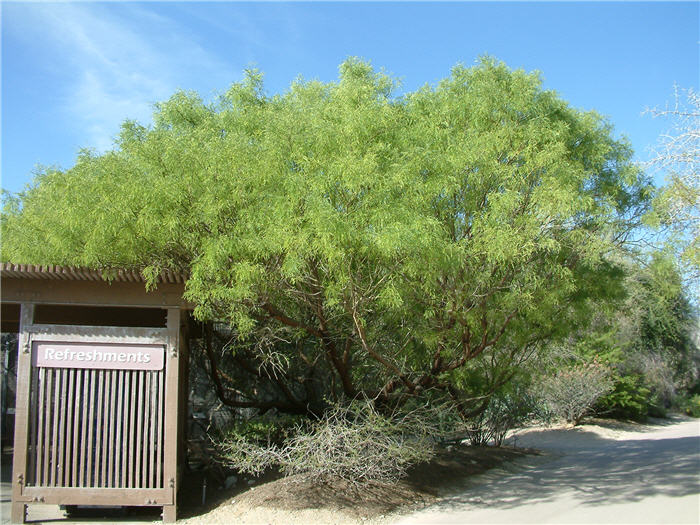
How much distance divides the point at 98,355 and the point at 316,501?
3898mm

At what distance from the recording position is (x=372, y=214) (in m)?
8.32

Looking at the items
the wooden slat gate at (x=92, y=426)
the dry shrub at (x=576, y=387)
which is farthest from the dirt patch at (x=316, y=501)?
the dry shrub at (x=576, y=387)

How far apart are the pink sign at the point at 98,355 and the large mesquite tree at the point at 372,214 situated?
3.44 feet

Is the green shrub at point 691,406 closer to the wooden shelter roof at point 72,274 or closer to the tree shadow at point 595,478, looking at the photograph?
the tree shadow at point 595,478

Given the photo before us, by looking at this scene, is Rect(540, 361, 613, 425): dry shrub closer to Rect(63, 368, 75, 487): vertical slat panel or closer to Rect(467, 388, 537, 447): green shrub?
Rect(467, 388, 537, 447): green shrub

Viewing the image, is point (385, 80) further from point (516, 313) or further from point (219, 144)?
point (516, 313)

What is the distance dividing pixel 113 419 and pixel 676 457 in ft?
42.2

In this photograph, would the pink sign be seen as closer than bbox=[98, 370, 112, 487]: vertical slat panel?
No

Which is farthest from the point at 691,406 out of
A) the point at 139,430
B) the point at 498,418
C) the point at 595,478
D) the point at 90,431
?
the point at 90,431

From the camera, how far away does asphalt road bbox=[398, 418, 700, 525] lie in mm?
8922

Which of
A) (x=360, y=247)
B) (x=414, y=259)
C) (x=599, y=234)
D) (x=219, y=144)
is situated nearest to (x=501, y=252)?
(x=414, y=259)

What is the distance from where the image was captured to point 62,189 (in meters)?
9.36

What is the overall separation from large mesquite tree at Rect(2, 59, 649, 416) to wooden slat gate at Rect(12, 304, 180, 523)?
3.67ft

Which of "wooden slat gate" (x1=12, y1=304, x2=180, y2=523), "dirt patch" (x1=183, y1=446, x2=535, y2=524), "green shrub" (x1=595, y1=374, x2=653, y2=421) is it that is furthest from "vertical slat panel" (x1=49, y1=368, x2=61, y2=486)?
"green shrub" (x1=595, y1=374, x2=653, y2=421)
